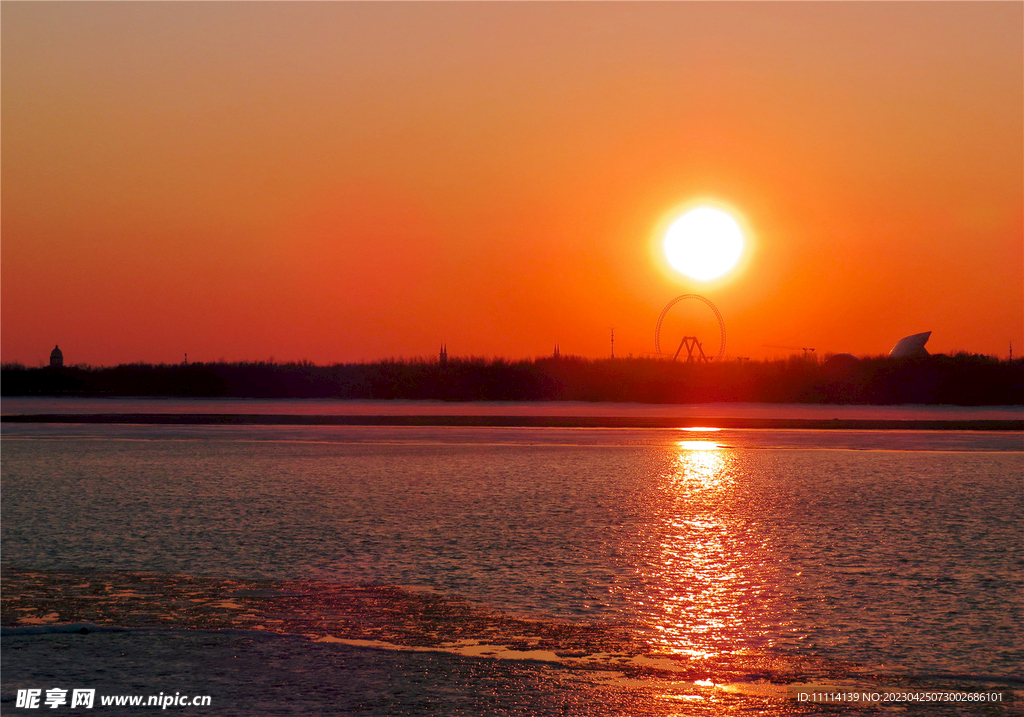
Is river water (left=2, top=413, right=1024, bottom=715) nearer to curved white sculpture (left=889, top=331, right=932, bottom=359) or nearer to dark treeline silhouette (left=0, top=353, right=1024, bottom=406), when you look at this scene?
dark treeline silhouette (left=0, top=353, right=1024, bottom=406)

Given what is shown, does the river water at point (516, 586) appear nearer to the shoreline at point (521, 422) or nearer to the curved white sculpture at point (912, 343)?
the shoreline at point (521, 422)

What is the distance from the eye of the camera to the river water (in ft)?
16.2

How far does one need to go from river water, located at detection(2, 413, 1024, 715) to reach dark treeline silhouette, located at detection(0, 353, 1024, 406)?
115 feet

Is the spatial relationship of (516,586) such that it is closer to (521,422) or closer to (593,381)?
(521,422)

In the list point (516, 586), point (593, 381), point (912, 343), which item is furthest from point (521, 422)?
point (912, 343)

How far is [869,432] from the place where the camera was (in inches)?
960

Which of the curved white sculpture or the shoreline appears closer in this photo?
the shoreline

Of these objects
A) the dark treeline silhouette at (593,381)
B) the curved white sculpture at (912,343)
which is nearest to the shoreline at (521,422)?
the dark treeline silhouette at (593,381)

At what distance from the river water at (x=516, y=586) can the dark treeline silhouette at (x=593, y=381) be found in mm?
35060

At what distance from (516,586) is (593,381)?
155 ft

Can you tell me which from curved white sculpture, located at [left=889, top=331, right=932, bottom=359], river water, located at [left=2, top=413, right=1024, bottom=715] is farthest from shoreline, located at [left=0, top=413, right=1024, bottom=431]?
curved white sculpture, located at [left=889, top=331, right=932, bottom=359]

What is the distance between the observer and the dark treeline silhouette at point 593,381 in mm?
50469

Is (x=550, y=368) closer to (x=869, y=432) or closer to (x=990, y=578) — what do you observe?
(x=869, y=432)

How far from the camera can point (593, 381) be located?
54.4 meters
